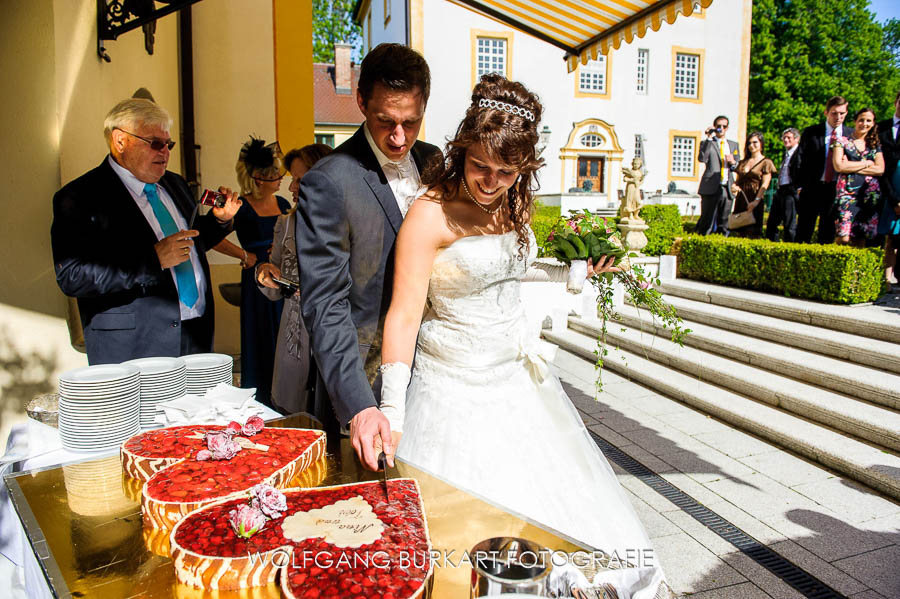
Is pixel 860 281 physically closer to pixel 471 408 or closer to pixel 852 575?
pixel 852 575

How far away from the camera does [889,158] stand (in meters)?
7.38

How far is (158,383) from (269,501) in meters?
1.21

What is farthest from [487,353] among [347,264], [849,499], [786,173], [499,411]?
[786,173]

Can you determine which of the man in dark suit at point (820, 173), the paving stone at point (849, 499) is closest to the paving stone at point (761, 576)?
the paving stone at point (849, 499)

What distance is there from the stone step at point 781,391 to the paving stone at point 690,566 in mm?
2196

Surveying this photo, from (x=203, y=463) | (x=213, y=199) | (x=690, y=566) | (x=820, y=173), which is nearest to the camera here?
(x=203, y=463)

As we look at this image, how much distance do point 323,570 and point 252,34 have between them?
794cm

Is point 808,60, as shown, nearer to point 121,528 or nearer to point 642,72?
point 642,72

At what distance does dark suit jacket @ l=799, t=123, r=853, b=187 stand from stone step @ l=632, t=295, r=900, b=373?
7.46ft

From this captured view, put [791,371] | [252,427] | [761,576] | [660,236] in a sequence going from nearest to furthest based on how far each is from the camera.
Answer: [252,427], [761,576], [791,371], [660,236]

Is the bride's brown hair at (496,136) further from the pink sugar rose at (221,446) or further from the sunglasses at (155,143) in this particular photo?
the sunglasses at (155,143)

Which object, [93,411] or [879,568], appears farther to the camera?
[879,568]

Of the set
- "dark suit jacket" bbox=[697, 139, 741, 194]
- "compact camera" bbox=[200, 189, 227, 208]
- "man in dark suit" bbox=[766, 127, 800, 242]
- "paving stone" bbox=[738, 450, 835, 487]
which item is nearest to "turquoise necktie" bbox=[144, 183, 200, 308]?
"compact camera" bbox=[200, 189, 227, 208]

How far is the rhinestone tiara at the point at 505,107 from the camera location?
6.85ft
